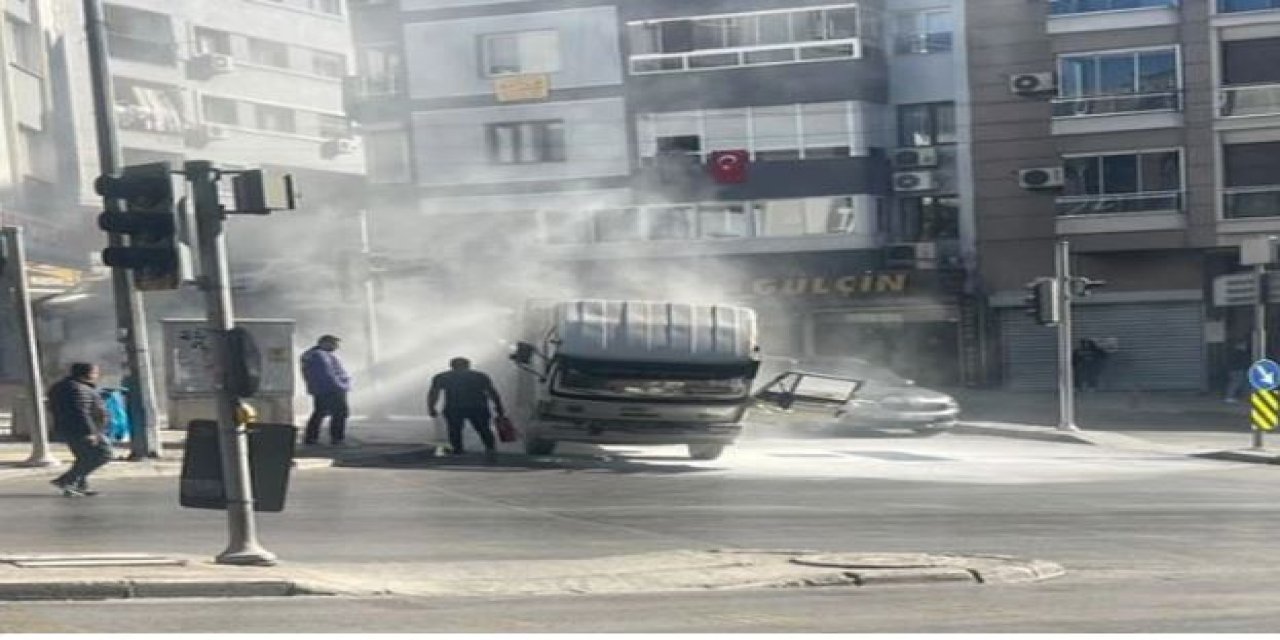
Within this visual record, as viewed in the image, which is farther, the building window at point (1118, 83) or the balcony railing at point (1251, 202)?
the building window at point (1118, 83)

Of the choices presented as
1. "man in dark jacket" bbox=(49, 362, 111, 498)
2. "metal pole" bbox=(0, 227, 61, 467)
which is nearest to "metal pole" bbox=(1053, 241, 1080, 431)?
"metal pole" bbox=(0, 227, 61, 467)

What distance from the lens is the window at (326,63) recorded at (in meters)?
25.0

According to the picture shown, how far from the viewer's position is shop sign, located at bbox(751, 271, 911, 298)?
36.2 meters

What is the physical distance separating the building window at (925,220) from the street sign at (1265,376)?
1532cm

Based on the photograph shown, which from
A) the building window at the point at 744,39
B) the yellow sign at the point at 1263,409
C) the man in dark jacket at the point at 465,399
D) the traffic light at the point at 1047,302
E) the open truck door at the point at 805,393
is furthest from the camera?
the building window at the point at 744,39

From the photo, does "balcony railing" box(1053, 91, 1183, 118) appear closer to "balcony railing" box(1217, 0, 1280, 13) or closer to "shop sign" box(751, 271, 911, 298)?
"balcony railing" box(1217, 0, 1280, 13)

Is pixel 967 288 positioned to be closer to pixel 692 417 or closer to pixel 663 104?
pixel 663 104

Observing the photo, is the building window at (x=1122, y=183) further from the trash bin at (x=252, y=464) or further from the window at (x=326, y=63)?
the trash bin at (x=252, y=464)

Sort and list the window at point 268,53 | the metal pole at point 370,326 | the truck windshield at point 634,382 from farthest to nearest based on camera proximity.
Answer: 1. the metal pole at point 370,326
2. the window at point 268,53
3. the truck windshield at point 634,382

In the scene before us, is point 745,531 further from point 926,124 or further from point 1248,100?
point 926,124

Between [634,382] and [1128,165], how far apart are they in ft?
69.2

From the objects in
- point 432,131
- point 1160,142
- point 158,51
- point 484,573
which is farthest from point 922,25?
point 484,573

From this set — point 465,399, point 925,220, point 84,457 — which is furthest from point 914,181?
point 84,457

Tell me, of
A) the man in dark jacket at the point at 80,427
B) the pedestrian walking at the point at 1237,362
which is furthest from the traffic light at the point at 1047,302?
the man in dark jacket at the point at 80,427
